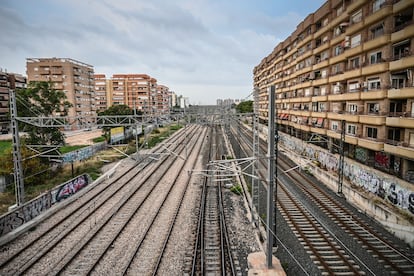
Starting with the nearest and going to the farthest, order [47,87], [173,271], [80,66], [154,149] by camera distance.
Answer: [173,271] → [47,87] → [154,149] → [80,66]

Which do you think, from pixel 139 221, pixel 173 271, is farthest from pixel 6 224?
pixel 173 271

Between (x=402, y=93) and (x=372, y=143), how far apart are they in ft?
13.1

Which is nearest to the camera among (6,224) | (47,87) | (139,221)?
(6,224)

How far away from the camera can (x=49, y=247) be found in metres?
11.7

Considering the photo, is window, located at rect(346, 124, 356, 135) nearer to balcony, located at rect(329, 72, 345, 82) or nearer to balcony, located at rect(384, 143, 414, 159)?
balcony, located at rect(329, 72, 345, 82)

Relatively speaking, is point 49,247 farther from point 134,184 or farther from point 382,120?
point 382,120

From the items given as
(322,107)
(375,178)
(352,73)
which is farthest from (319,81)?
(375,178)

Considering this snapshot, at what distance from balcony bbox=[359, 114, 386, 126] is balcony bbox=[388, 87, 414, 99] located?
156 cm

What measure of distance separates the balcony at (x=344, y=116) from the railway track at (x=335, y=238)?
6.32 m

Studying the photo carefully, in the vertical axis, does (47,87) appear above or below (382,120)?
above

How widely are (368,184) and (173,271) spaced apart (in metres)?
15.2

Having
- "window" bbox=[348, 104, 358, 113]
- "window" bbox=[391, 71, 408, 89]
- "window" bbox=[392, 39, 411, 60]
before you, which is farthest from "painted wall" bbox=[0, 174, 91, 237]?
"window" bbox=[392, 39, 411, 60]

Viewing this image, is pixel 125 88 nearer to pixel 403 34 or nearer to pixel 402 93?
pixel 403 34

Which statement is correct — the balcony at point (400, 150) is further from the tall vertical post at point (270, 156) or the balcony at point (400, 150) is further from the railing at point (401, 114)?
the tall vertical post at point (270, 156)
